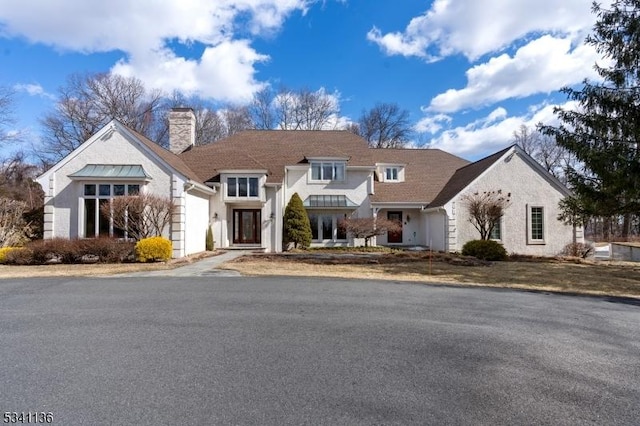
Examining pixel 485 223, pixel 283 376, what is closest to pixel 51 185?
pixel 283 376

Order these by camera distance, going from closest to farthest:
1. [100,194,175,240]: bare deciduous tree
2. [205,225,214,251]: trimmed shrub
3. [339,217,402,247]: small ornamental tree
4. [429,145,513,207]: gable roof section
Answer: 1. [100,194,175,240]: bare deciduous tree
2. [205,225,214,251]: trimmed shrub
3. [429,145,513,207]: gable roof section
4. [339,217,402,247]: small ornamental tree

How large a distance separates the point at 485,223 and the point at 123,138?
58.7ft

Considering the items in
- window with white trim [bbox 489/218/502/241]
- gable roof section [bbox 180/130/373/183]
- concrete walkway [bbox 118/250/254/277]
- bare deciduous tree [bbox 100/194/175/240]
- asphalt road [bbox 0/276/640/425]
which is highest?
gable roof section [bbox 180/130/373/183]

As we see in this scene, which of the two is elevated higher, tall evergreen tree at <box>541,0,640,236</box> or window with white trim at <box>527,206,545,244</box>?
tall evergreen tree at <box>541,0,640,236</box>

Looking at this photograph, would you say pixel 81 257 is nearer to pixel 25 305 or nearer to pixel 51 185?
pixel 51 185

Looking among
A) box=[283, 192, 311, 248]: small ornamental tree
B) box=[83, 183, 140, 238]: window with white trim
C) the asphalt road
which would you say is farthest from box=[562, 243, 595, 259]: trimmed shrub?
box=[83, 183, 140, 238]: window with white trim

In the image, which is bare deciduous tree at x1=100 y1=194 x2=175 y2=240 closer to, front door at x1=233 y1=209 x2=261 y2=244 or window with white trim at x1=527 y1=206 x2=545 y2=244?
front door at x1=233 y1=209 x2=261 y2=244

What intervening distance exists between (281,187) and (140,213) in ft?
27.2

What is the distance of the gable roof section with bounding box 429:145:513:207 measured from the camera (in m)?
20.7

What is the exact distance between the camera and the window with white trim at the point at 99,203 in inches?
652

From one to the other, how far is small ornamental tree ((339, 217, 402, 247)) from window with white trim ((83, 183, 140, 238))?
37.2 ft

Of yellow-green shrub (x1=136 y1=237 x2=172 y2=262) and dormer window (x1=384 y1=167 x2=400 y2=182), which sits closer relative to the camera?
yellow-green shrub (x1=136 y1=237 x2=172 y2=262)

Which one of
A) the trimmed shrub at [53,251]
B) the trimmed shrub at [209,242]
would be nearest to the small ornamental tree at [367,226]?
the trimmed shrub at [209,242]

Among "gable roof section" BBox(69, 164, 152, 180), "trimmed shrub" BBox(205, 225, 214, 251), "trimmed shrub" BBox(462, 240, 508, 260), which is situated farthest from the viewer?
"trimmed shrub" BBox(205, 225, 214, 251)
